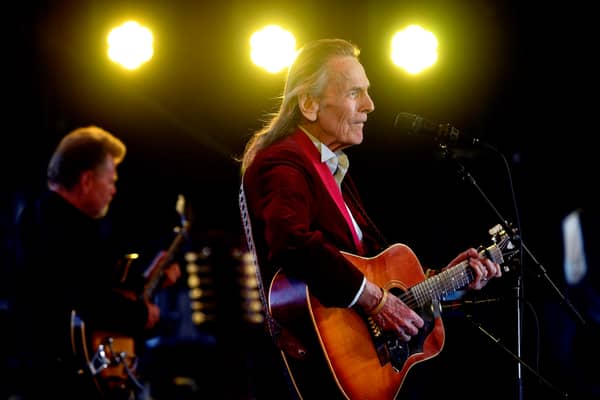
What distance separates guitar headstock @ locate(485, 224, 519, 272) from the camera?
3.21 meters

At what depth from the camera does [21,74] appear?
6.29 metres

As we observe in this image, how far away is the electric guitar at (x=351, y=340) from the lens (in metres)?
2.52

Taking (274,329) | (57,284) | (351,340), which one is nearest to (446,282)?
(351,340)

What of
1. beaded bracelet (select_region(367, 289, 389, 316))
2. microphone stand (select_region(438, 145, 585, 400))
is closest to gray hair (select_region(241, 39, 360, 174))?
microphone stand (select_region(438, 145, 585, 400))

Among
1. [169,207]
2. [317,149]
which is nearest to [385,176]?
[169,207]

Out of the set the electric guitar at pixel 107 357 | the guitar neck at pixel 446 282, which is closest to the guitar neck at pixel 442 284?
the guitar neck at pixel 446 282

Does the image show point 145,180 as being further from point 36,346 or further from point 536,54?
point 536,54

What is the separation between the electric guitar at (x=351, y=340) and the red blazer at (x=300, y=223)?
80mm

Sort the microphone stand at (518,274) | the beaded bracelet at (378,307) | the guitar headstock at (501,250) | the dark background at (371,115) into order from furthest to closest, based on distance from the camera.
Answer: the dark background at (371,115) < the guitar headstock at (501,250) < the microphone stand at (518,274) < the beaded bracelet at (378,307)

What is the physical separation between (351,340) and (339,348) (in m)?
0.08

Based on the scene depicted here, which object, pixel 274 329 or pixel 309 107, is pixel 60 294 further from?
pixel 309 107

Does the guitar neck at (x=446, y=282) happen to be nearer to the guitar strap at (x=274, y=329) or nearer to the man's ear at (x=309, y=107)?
the guitar strap at (x=274, y=329)

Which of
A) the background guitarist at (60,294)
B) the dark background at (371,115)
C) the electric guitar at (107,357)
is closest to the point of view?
the background guitarist at (60,294)

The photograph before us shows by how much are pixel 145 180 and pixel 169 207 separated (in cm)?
41
